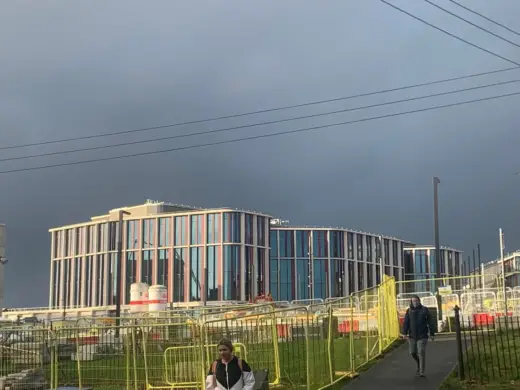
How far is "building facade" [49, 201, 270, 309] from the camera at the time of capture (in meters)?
99.8

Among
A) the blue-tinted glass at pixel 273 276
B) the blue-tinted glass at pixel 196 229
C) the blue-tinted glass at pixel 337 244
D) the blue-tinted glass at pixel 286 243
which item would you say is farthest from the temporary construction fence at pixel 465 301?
the blue-tinted glass at pixel 337 244

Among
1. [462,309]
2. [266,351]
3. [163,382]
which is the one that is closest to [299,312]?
[266,351]

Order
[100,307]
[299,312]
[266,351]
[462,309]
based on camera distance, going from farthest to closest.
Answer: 1. [100,307]
2. [462,309]
3. [266,351]
4. [299,312]

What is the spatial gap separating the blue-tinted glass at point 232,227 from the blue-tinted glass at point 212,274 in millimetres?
2696

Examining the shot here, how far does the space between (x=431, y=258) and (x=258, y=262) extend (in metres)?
42.7

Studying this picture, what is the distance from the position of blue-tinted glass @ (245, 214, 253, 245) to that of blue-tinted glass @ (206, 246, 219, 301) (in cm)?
529

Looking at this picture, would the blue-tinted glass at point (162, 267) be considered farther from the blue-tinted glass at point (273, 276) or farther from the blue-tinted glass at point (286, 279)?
the blue-tinted glass at point (286, 279)

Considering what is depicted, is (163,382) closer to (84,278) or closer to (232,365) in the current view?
(232,365)

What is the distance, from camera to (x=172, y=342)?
15.1 m

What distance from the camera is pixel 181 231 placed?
103312 mm

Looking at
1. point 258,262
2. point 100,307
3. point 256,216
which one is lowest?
point 100,307

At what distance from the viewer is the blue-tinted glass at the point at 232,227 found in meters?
99.8

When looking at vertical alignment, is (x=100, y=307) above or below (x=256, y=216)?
below

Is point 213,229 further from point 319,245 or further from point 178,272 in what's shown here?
point 319,245
